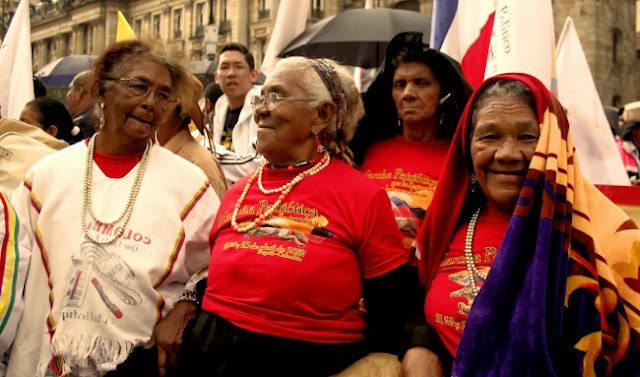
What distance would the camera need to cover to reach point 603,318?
85.7 inches

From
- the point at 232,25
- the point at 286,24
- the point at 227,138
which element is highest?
the point at 286,24

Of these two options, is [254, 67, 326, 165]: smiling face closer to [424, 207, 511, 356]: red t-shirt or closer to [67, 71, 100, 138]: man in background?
[424, 207, 511, 356]: red t-shirt

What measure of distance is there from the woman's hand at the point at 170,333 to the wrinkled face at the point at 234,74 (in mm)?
3554

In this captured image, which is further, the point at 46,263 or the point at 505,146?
the point at 46,263

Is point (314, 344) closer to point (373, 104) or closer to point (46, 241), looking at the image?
point (46, 241)

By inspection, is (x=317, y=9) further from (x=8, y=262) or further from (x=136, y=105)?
(x=8, y=262)

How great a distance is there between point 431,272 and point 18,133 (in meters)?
2.33

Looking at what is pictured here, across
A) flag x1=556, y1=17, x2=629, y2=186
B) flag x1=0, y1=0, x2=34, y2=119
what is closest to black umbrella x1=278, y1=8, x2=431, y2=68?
flag x1=556, y1=17, x2=629, y2=186

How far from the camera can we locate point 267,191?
283 cm

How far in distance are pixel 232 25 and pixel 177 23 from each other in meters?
9.56

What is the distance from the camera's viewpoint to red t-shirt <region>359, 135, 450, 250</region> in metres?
3.19

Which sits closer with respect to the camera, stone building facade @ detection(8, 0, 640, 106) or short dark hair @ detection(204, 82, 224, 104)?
short dark hair @ detection(204, 82, 224, 104)

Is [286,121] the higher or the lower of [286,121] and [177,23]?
the higher

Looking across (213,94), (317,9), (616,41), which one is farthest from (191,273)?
(317,9)
